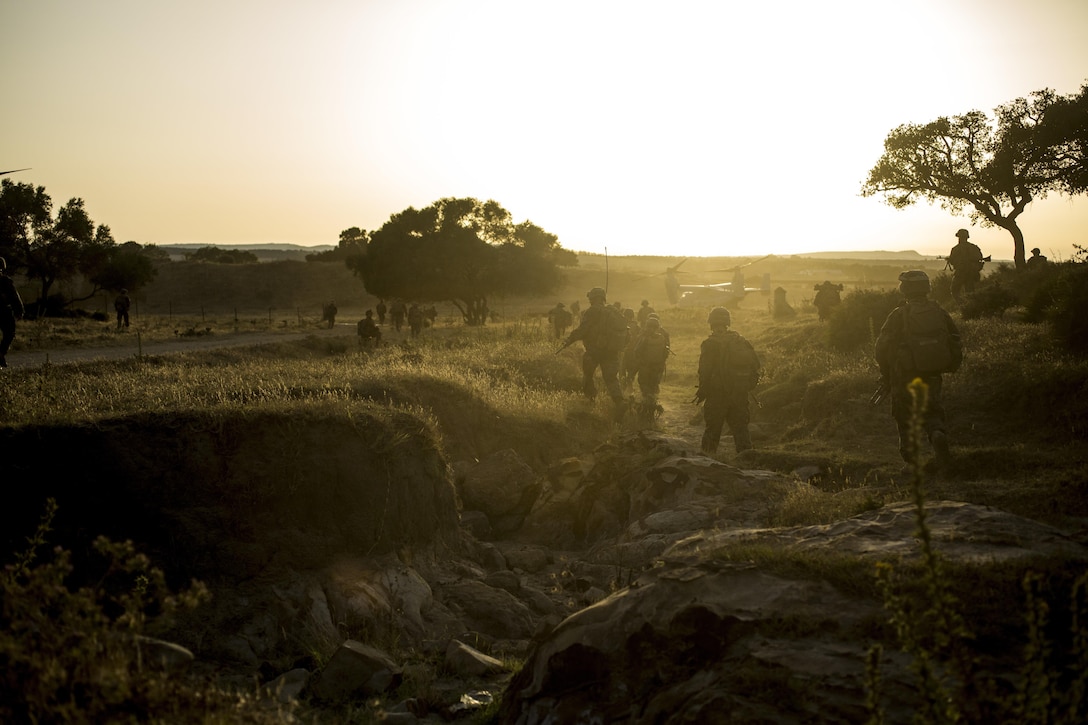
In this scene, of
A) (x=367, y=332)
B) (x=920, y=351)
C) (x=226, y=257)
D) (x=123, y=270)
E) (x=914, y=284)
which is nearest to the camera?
(x=920, y=351)

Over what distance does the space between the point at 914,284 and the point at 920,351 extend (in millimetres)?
770

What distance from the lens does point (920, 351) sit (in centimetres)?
938

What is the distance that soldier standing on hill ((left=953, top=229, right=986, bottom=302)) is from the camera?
2273 cm

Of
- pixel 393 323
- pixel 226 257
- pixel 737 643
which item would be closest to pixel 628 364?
pixel 737 643

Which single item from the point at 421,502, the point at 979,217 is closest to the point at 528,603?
the point at 421,502

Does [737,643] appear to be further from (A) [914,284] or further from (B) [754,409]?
(B) [754,409]

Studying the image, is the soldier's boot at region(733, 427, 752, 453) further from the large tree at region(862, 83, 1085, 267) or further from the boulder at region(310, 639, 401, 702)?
the large tree at region(862, 83, 1085, 267)

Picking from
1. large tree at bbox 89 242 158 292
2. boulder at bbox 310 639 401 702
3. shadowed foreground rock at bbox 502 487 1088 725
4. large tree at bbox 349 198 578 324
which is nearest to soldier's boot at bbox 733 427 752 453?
shadowed foreground rock at bbox 502 487 1088 725

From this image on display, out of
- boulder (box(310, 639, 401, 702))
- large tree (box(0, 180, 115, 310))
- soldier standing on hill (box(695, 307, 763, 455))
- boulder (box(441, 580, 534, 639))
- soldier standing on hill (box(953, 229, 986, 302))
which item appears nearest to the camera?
boulder (box(310, 639, 401, 702))

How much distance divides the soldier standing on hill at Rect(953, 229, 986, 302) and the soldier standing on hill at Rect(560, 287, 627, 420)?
1202cm

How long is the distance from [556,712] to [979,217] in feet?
109

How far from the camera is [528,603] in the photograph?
8.25 m

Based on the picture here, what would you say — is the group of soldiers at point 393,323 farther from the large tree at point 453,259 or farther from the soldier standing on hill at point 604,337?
the soldier standing on hill at point 604,337

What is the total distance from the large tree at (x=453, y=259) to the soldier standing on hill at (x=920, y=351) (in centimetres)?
3674
